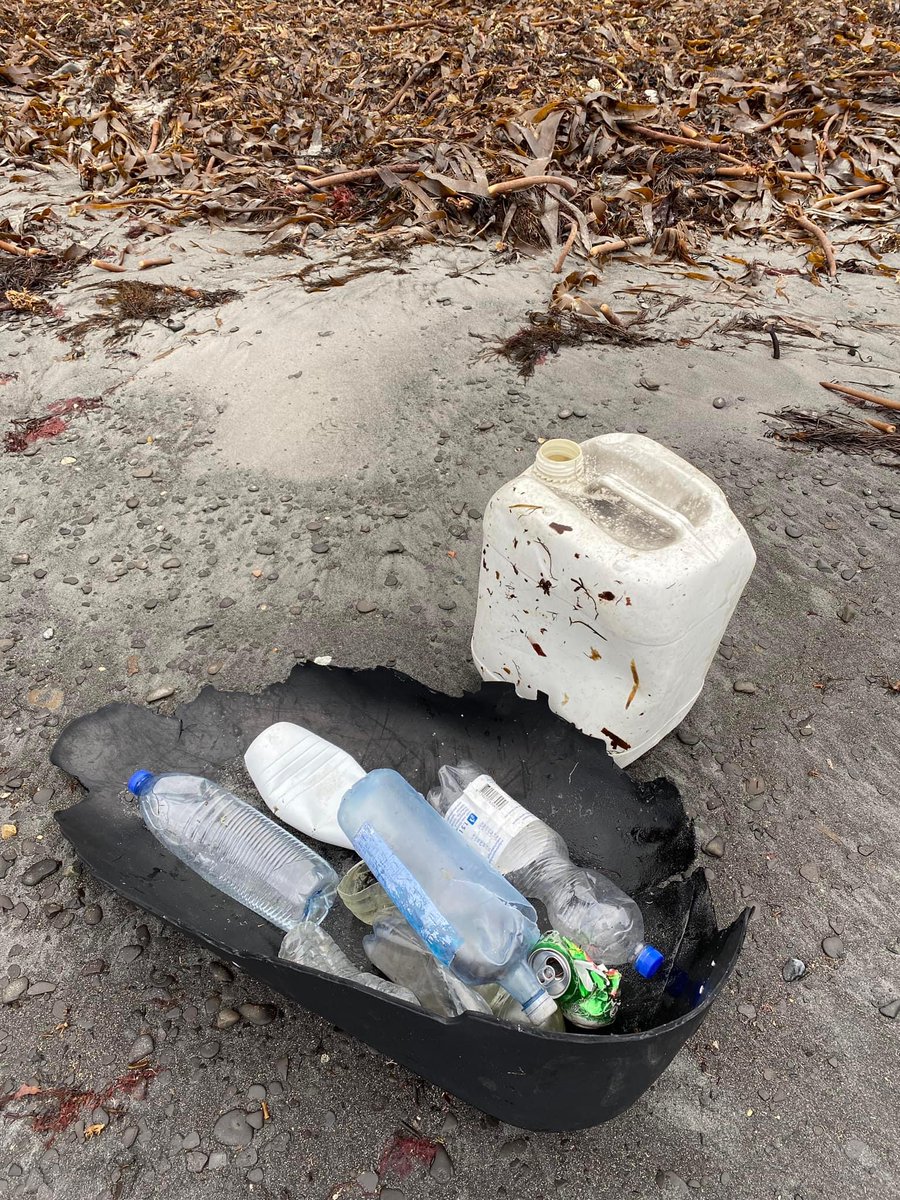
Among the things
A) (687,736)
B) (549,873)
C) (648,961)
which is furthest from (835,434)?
(648,961)

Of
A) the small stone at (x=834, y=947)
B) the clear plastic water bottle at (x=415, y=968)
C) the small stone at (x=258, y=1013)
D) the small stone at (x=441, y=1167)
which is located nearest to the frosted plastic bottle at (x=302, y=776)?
the clear plastic water bottle at (x=415, y=968)

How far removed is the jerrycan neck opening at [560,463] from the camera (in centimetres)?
189

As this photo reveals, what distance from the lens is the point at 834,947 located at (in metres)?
1.89

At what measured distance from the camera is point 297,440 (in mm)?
3512

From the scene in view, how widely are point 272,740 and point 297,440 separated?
187 cm

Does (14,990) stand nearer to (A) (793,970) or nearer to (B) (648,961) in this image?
(B) (648,961)

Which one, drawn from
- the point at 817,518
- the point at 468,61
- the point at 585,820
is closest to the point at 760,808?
the point at 585,820

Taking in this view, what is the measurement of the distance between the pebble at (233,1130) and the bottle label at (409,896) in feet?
1.81

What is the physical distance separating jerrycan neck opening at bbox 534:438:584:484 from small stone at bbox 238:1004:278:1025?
149 centimetres

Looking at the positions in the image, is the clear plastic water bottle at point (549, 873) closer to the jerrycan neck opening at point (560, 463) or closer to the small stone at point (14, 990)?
the jerrycan neck opening at point (560, 463)

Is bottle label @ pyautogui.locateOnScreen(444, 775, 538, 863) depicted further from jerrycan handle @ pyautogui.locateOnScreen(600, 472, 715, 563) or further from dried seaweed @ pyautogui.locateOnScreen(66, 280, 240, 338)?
dried seaweed @ pyautogui.locateOnScreen(66, 280, 240, 338)

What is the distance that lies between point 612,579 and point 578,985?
2.87 ft

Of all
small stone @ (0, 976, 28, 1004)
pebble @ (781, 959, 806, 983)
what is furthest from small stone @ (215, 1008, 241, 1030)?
pebble @ (781, 959, 806, 983)

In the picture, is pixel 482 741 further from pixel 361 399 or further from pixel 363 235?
pixel 363 235
